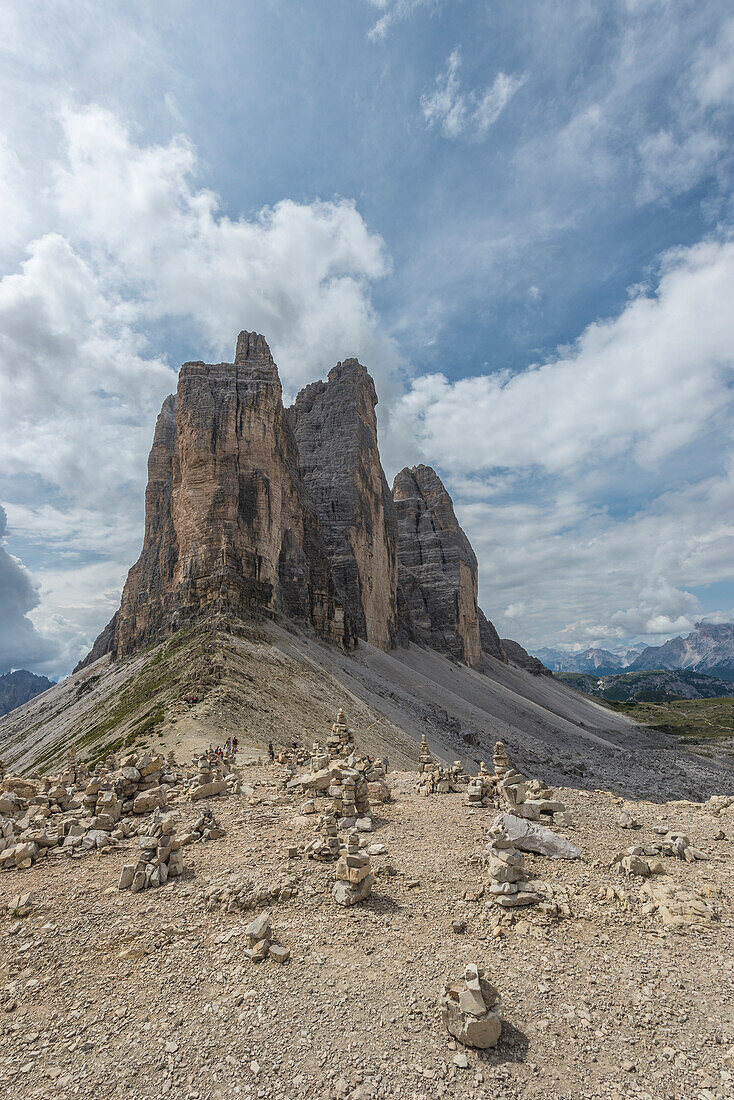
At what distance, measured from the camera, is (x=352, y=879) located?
915cm

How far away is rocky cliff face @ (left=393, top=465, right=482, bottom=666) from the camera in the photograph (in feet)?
415

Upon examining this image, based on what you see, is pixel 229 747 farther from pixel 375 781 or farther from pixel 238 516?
pixel 238 516

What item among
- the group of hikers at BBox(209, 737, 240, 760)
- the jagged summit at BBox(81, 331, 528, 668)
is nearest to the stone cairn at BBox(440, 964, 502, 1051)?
the group of hikers at BBox(209, 737, 240, 760)

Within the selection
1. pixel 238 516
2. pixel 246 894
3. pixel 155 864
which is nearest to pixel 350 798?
pixel 246 894

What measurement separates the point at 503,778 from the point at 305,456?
321 ft

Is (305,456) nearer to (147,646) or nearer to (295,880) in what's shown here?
(147,646)

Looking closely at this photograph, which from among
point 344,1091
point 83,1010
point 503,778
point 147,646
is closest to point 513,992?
point 344,1091

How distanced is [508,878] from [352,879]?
2819 millimetres

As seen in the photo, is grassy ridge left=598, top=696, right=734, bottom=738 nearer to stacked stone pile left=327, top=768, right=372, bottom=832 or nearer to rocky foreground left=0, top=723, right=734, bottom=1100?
stacked stone pile left=327, top=768, right=372, bottom=832

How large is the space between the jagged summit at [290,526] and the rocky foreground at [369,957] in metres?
44.4

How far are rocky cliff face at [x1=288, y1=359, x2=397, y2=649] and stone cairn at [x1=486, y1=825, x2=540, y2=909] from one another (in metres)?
75.4

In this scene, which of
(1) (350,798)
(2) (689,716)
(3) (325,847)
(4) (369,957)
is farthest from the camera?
(2) (689,716)

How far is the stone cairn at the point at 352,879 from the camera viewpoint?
8922mm

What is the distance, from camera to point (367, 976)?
23.5ft
